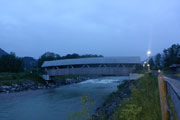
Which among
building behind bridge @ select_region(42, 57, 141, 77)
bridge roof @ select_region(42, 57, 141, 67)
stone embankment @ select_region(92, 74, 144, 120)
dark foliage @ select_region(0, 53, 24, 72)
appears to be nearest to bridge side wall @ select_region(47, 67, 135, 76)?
building behind bridge @ select_region(42, 57, 141, 77)

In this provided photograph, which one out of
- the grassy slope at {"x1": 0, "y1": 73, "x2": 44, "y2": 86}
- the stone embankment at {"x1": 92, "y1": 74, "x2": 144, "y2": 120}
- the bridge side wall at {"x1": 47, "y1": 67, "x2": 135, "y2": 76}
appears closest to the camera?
the stone embankment at {"x1": 92, "y1": 74, "x2": 144, "y2": 120}

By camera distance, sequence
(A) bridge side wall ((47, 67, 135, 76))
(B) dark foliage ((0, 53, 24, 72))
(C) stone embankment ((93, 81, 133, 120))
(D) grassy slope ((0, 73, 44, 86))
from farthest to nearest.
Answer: (B) dark foliage ((0, 53, 24, 72))
(D) grassy slope ((0, 73, 44, 86))
(A) bridge side wall ((47, 67, 135, 76))
(C) stone embankment ((93, 81, 133, 120))

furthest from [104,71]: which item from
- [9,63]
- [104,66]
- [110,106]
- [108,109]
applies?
[9,63]

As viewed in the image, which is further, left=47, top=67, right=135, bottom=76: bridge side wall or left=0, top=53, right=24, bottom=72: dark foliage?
left=0, top=53, right=24, bottom=72: dark foliage

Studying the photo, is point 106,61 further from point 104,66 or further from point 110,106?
point 110,106

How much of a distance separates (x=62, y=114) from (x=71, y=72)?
1393 centimetres

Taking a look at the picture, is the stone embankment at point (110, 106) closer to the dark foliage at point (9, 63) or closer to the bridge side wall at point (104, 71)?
the bridge side wall at point (104, 71)


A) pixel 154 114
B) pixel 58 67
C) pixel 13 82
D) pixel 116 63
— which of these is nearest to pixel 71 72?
pixel 58 67

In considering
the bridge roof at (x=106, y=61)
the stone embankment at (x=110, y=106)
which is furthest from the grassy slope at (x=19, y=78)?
the stone embankment at (x=110, y=106)

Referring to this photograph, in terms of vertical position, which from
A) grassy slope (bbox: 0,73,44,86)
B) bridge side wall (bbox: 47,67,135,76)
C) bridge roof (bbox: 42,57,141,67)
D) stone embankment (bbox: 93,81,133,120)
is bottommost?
stone embankment (bbox: 93,81,133,120)

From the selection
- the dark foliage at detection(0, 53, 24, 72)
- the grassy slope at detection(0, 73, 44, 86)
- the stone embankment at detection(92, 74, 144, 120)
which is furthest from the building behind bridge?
the dark foliage at detection(0, 53, 24, 72)

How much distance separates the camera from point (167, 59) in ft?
123

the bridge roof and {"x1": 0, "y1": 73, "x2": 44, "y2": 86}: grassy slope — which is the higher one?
the bridge roof

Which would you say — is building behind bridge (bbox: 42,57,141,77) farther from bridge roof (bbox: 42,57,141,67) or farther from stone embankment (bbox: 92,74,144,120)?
stone embankment (bbox: 92,74,144,120)
